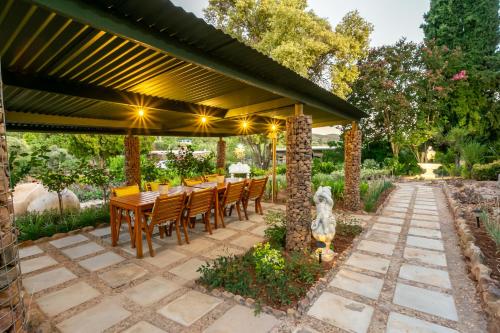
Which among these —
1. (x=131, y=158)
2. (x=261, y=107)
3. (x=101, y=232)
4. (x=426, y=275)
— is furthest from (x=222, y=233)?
(x=131, y=158)

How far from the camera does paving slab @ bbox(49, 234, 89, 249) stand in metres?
4.60

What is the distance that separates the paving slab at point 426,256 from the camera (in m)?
3.81

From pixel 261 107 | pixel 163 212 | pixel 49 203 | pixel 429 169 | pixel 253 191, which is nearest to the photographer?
pixel 163 212

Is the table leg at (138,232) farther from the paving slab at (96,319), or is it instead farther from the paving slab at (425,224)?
the paving slab at (425,224)

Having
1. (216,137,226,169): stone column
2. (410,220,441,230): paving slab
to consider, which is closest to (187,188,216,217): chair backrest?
(410,220,441,230): paving slab

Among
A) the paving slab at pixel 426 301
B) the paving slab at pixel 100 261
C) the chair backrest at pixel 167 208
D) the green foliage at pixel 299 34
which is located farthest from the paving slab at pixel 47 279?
the green foliage at pixel 299 34

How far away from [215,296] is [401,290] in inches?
90.0

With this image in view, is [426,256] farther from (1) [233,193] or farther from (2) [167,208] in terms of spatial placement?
(2) [167,208]

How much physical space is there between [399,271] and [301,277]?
151 centimetres

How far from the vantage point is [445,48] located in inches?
547

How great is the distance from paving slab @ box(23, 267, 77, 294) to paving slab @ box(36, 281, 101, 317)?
263 millimetres

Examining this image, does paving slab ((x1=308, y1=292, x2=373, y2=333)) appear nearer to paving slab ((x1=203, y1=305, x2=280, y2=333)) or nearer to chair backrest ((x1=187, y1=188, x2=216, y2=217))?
paving slab ((x1=203, y1=305, x2=280, y2=333))

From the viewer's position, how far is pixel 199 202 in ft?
15.9

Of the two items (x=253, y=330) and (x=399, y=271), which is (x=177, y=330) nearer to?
(x=253, y=330)
